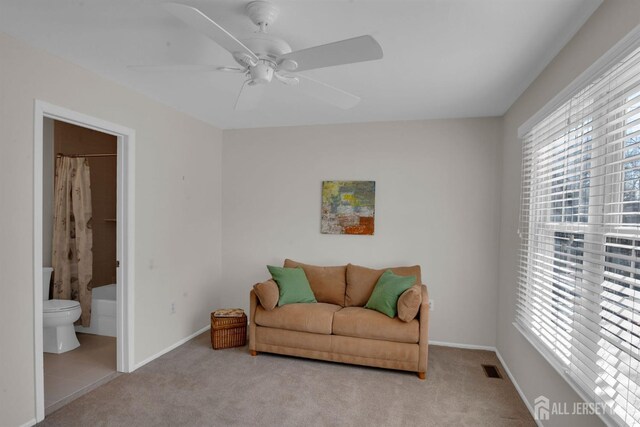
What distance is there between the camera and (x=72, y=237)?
13.5ft

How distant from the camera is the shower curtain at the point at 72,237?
160 inches

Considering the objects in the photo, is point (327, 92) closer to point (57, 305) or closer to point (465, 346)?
point (465, 346)

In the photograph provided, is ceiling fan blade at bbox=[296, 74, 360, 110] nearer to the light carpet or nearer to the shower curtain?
the light carpet

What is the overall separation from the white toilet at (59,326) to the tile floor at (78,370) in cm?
8

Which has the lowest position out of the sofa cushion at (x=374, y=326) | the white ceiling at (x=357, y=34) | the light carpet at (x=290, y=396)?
the light carpet at (x=290, y=396)

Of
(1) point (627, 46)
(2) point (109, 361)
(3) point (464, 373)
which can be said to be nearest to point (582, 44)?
(1) point (627, 46)

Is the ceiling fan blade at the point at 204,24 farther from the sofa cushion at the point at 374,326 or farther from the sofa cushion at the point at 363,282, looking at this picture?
the sofa cushion at the point at 363,282

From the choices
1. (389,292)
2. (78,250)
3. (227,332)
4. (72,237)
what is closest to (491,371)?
(389,292)

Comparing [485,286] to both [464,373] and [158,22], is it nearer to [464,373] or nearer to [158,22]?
[464,373]

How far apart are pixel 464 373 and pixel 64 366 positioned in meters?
3.55

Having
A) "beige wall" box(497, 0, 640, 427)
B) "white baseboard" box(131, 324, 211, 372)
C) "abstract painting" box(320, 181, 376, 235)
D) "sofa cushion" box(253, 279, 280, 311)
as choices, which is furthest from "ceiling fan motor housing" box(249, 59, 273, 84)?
"white baseboard" box(131, 324, 211, 372)

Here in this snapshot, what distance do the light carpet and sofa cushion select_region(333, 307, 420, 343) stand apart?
337mm

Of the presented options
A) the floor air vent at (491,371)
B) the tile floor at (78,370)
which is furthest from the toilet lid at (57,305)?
the floor air vent at (491,371)

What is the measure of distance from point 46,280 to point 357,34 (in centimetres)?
399
